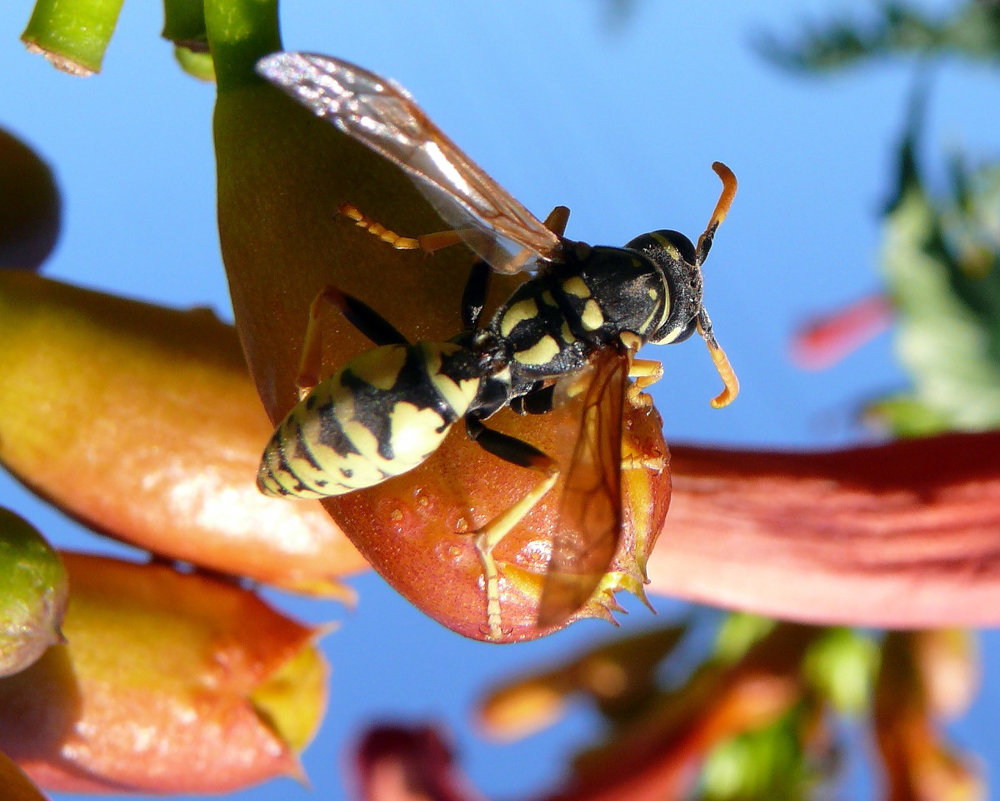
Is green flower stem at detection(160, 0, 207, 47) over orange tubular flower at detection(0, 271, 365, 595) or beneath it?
over

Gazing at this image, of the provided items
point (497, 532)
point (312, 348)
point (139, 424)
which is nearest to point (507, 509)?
point (497, 532)

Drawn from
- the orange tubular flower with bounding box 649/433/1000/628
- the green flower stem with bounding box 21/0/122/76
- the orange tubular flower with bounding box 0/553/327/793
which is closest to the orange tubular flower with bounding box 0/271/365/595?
the orange tubular flower with bounding box 0/553/327/793

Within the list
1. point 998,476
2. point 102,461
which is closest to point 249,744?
point 102,461

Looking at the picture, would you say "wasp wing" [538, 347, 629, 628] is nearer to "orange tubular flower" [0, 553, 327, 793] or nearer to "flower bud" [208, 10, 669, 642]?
"flower bud" [208, 10, 669, 642]

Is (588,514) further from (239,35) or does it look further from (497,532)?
(239,35)

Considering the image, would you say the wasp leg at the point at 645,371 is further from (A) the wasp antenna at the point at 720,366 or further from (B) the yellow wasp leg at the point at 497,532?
(B) the yellow wasp leg at the point at 497,532

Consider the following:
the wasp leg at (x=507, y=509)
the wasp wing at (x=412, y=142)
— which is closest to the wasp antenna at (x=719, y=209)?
the wasp wing at (x=412, y=142)

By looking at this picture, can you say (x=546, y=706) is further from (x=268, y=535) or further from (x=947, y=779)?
(x=268, y=535)
